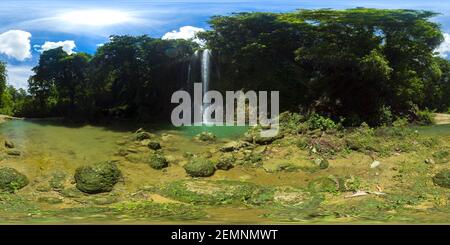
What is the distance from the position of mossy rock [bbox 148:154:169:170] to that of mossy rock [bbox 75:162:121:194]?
146 cm

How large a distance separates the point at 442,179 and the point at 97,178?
7.49 meters

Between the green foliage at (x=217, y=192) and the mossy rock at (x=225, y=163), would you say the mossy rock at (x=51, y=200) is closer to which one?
the green foliage at (x=217, y=192)

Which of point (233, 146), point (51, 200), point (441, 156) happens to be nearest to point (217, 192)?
point (51, 200)

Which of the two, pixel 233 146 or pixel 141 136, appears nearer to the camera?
pixel 233 146

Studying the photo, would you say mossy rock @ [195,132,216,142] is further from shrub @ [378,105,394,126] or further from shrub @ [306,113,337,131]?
shrub @ [378,105,394,126]

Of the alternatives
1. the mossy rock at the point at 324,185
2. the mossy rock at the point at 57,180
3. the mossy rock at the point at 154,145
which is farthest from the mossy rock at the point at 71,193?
the mossy rock at the point at 324,185

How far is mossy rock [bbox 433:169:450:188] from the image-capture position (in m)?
9.97

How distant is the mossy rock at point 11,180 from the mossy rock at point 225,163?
14.9ft

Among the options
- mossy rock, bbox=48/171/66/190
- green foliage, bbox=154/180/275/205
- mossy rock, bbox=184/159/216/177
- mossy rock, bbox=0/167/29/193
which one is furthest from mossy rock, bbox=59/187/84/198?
mossy rock, bbox=184/159/216/177

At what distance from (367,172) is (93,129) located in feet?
31.5

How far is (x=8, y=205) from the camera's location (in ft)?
29.7

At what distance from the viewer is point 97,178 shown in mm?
10289

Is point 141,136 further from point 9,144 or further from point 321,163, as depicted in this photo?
point 321,163
